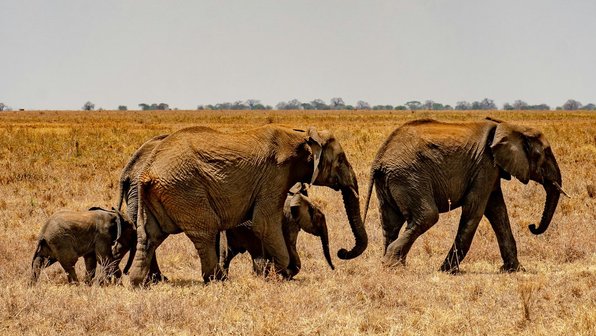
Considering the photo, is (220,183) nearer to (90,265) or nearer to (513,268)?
(90,265)

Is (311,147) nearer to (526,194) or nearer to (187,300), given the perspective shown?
(187,300)

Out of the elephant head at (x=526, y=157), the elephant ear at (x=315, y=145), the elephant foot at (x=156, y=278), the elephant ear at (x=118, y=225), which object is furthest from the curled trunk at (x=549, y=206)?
the elephant ear at (x=118, y=225)

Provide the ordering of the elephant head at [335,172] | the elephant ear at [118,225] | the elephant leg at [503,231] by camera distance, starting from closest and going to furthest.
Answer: the elephant head at [335,172] → the elephant ear at [118,225] → the elephant leg at [503,231]

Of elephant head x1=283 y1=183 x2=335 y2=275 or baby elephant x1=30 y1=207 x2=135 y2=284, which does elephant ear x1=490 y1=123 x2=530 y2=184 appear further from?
baby elephant x1=30 y1=207 x2=135 y2=284

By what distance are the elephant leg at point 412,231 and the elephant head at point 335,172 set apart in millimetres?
437

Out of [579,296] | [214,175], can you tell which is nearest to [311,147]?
[214,175]

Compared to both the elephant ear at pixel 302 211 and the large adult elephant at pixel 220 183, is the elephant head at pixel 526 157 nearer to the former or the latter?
the large adult elephant at pixel 220 183

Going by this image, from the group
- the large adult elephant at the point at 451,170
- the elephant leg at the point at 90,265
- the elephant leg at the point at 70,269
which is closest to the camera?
the elephant leg at the point at 70,269

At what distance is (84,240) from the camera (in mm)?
11422

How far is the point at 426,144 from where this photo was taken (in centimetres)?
1212

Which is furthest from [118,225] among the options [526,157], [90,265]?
[526,157]

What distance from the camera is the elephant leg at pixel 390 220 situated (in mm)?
12547

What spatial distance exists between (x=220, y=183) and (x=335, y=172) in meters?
1.71

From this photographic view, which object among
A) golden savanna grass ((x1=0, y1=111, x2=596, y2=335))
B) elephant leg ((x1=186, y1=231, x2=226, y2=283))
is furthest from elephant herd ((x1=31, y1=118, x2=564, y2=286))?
golden savanna grass ((x1=0, y1=111, x2=596, y2=335))
